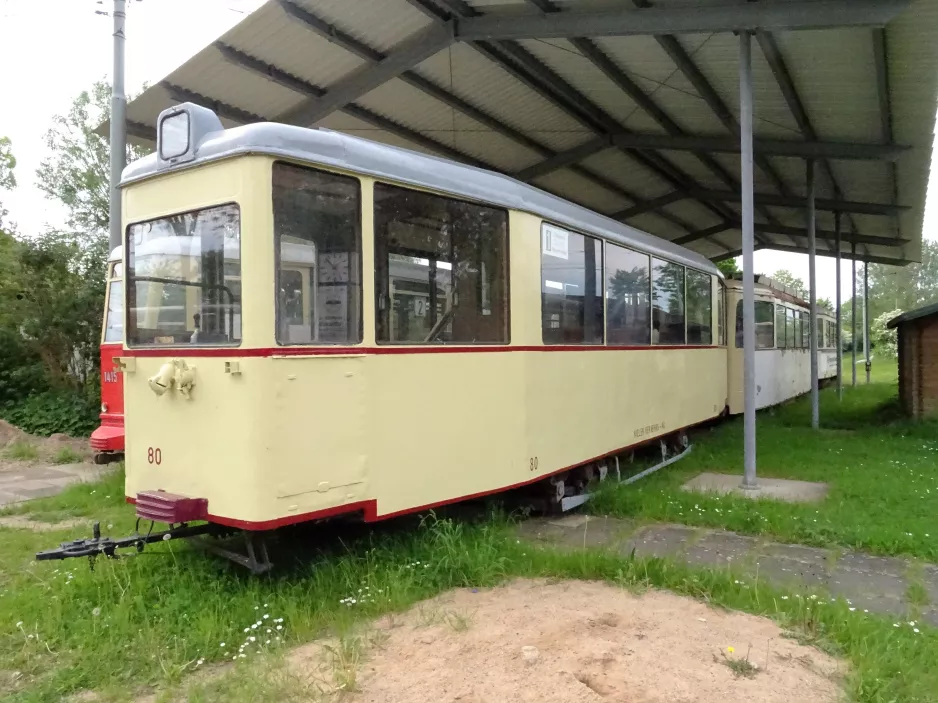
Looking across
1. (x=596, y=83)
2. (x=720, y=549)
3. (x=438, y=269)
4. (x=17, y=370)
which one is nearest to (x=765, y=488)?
(x=720, y=549)

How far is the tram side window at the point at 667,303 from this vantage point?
30.0 ft

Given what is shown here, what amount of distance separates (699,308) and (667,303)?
1.66 m

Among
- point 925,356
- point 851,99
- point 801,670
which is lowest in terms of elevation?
point 801,670

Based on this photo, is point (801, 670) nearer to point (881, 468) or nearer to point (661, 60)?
point (881, 468)

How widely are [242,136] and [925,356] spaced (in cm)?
1297

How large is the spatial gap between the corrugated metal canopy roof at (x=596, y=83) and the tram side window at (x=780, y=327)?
115 inches

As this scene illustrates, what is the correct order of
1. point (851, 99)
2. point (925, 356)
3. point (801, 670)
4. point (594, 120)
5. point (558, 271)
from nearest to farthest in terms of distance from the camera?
point (801, 670) → point (558, 271) → point (851, 99) → point (594, 120) → point (925, 356)

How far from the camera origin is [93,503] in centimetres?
790

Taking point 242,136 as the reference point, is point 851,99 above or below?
above

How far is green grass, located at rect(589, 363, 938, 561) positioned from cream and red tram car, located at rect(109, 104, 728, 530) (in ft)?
5.62

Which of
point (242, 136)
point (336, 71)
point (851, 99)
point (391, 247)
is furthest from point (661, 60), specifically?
point (242, 136)

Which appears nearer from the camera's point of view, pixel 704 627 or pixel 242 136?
pixel 704 627

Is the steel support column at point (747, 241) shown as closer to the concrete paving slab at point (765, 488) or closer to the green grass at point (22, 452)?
the concrete paving slab at point (765, 488)

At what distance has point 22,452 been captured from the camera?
11.4 m
